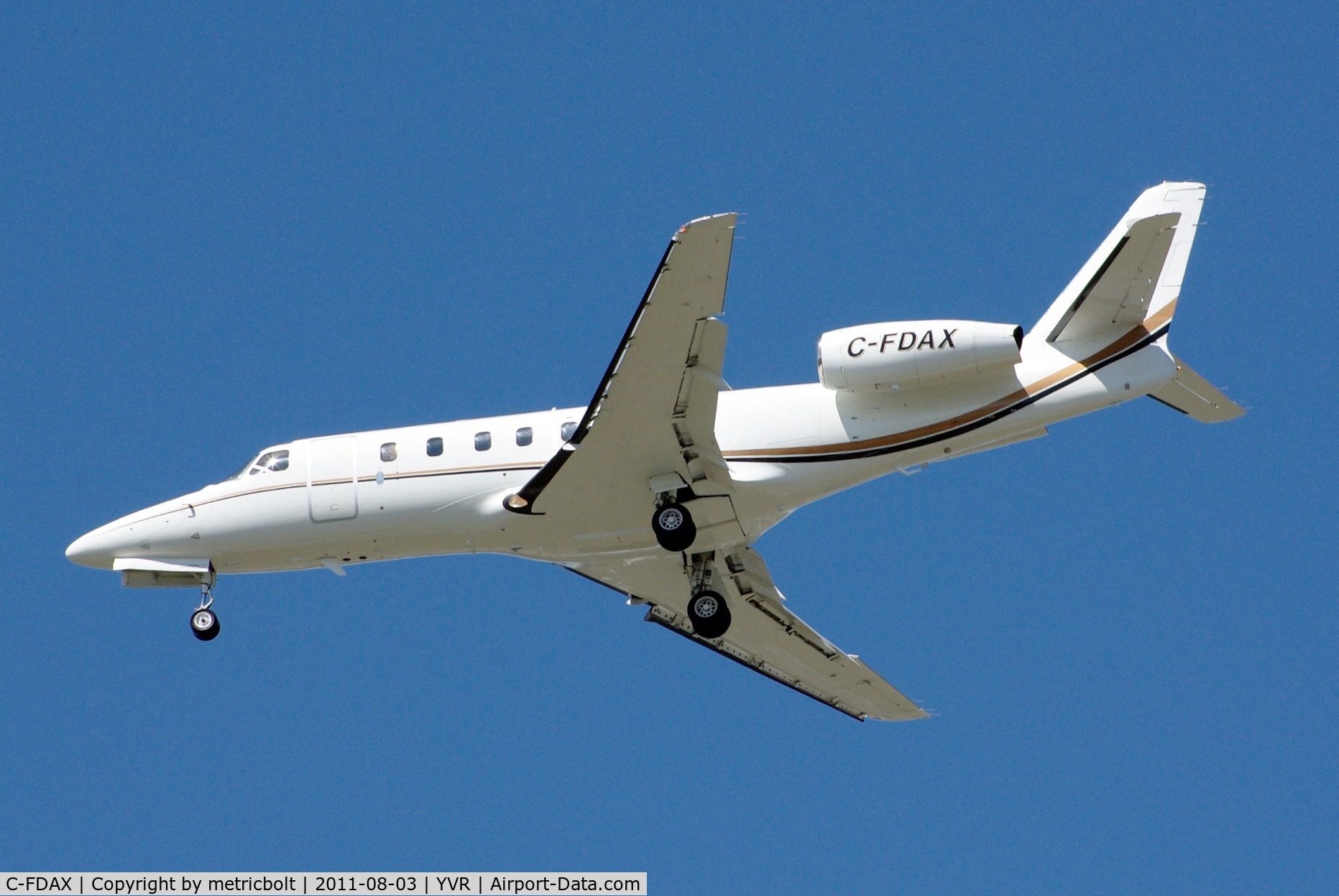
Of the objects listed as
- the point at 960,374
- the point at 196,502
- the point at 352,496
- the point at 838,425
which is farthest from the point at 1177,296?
the point at 196,502

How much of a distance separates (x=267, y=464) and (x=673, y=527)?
6.84 meters

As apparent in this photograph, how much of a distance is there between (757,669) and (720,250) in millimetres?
11246

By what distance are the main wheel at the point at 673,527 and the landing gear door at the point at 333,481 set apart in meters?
4.82

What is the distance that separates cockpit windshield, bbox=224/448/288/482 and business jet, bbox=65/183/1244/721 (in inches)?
1.2

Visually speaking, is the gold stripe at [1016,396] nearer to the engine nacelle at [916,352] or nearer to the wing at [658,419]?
the engine nacelle at [916,352]

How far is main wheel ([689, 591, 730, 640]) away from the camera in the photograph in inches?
1044

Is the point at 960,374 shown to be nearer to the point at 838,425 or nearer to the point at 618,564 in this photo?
the point at 838,425

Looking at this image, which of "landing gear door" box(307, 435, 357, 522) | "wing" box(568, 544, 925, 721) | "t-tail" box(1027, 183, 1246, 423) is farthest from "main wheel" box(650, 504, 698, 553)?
"t-tail" box(1027, 183, 1246, 423)

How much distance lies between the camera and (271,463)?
1072 inches

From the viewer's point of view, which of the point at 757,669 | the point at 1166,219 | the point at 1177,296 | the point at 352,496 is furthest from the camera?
the point at 757,669

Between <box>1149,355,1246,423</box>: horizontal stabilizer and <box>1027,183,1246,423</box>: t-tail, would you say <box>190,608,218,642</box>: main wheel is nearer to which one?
<box>1027,183,1246,423</box>: t-tail

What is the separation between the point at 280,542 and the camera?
2688cm

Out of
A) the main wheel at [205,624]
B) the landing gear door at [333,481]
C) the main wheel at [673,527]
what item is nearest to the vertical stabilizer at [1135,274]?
the main wheel at [673,527]

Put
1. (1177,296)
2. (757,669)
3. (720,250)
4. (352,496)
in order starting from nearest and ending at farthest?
1. (720,250)
2. (1177,296)
3. (352,496)
4. (757,669)
